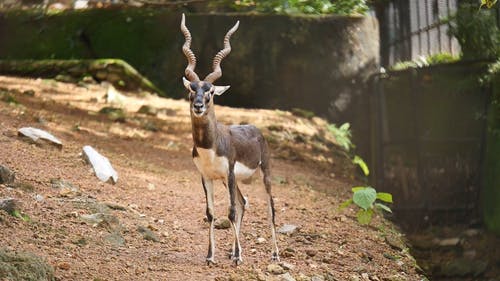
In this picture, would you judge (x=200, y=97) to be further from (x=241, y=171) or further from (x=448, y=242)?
(x=448, y=242)

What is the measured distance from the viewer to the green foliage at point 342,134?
14742 mm

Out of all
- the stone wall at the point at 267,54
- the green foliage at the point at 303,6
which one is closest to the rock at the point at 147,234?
the stone wall at the point at 267,54

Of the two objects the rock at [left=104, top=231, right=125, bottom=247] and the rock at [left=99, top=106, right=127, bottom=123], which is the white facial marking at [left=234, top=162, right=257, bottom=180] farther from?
the rock at [left=99, top=106, right=127, bottom=123]

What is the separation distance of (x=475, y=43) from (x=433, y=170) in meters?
2.26

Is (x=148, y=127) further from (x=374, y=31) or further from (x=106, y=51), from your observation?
(x=374, y=31)

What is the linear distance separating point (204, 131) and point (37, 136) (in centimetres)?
403

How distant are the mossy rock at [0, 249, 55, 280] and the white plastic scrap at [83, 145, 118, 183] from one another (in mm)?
3436

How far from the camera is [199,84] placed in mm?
7148

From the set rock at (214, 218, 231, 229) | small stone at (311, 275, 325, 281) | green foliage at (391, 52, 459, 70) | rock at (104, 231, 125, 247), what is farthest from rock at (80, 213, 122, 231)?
green foliage at (391, 52, 459, 70)

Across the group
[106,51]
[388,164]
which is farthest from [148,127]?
[388,164]

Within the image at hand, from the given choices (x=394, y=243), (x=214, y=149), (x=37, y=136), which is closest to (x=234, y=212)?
(x=214, y=149)

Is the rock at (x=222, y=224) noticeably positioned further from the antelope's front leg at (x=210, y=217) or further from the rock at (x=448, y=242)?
the rock at (x=448, y=242)

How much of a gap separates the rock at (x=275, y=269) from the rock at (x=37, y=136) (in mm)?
4139

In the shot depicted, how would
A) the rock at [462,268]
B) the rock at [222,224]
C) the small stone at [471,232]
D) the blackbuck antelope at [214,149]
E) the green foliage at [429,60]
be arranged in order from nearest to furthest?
the blackbuck antelope at [214,149]
the rock at [222,224]
the rock at [462,268]
the small stone at [471,232]
the green foliage at [429,60]
